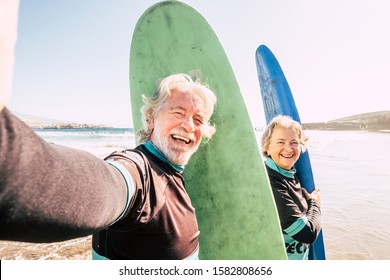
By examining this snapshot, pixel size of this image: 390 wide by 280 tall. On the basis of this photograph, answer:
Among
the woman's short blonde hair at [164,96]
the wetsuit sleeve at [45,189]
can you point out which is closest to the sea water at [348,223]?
the woman's short blonde hair at [164,96]

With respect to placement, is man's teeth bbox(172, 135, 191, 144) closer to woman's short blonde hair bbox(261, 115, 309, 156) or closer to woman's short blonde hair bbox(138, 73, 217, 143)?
woman's short blonde hair bbox(138, 73, 217, 143)

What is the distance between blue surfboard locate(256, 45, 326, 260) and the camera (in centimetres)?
204

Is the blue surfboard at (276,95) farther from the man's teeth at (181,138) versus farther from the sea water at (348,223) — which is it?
the man's teeth at (181,138)

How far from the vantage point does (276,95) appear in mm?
2395

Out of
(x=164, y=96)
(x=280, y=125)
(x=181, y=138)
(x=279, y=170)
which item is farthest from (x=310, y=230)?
(x=164, y=96)

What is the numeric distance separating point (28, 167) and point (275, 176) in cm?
133

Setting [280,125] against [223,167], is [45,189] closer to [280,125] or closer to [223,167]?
[223,167]

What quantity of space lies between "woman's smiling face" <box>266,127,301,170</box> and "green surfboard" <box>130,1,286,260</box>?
160mm

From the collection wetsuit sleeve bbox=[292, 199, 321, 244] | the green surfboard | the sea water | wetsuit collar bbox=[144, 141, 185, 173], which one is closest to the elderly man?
wetsuit collar bbox=[144, 141, 185, 173]

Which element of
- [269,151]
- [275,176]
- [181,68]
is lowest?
[275,176]

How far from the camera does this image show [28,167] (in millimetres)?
277

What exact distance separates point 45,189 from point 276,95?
238 cm
